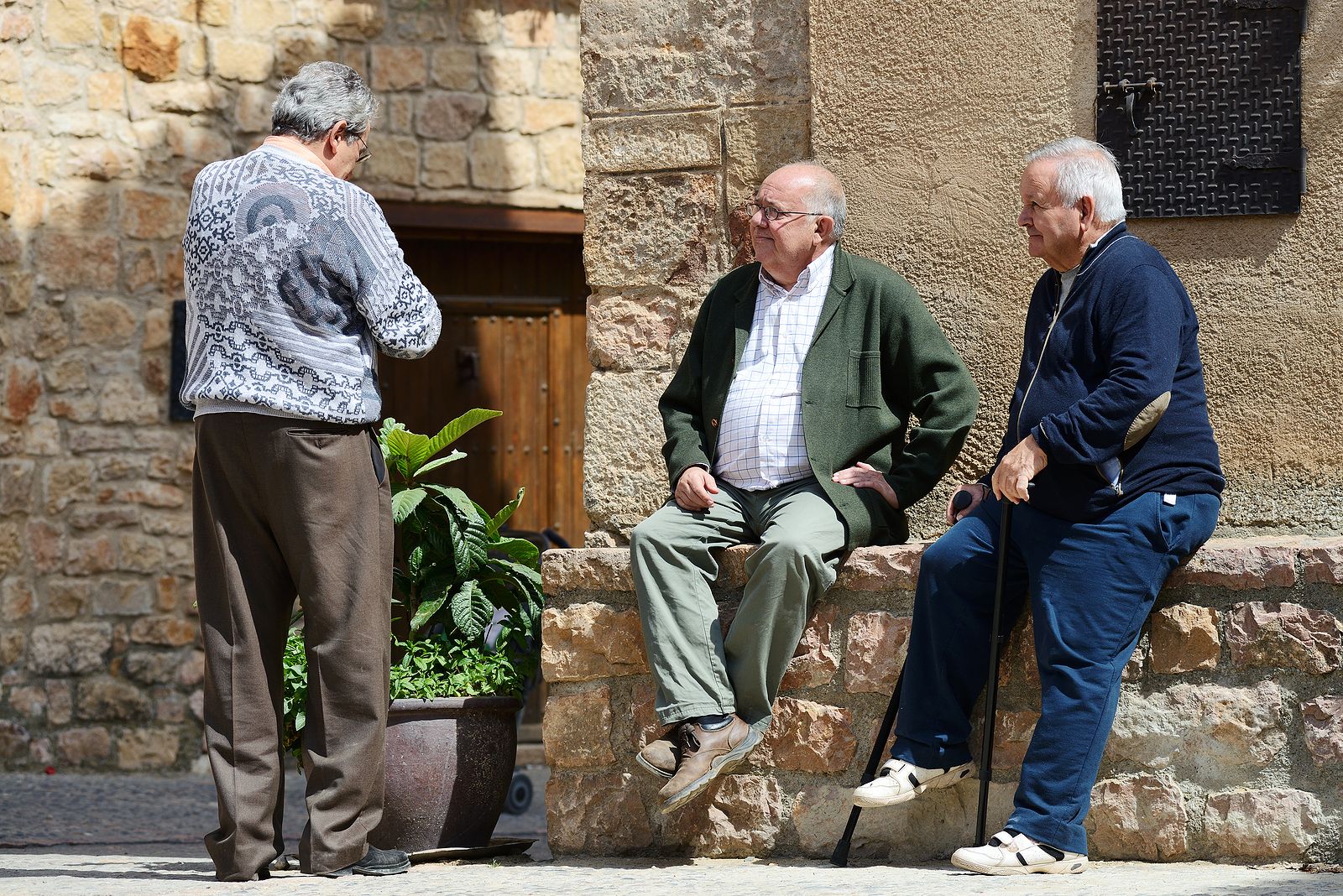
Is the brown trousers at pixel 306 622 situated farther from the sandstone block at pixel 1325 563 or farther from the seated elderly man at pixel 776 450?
the sandstone block at pixel 1325 563

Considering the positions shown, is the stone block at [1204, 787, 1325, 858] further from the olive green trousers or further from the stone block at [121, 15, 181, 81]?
the stone block at [121, 15, 181, 81]

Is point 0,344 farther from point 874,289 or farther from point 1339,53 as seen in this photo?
point 1339,53

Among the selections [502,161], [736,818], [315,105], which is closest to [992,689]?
[736,818]

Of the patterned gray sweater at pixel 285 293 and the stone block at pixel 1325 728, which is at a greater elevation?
the patterned gray sweater at pixel 285 293

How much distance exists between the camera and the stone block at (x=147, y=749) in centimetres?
664

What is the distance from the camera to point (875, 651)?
374 cm

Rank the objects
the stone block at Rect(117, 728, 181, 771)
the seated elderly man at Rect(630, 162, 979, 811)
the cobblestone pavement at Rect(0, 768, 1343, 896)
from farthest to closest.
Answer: the stone block at Rect(117, 728, 181, 771) < the seated elderly man at Rect(630, 162, 979, 811) < the cobblestone pavement at Rect(0, 768, 1343, 896)

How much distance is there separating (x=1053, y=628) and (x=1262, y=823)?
625mm

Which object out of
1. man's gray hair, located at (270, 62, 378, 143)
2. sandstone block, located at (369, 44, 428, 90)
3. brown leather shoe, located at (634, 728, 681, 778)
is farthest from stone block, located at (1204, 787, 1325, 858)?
sandstone block, located at (369, 44, 428, 90)

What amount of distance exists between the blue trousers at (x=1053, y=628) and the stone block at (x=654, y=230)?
119 centimetres

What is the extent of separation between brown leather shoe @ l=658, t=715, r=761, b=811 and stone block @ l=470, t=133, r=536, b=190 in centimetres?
401

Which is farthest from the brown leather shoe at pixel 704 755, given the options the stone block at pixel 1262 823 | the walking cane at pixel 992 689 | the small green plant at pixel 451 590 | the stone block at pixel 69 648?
the stone block at pixel 69 648

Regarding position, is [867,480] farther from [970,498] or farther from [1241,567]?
[1241,567]

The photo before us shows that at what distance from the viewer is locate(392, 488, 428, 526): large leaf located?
4.06 meters
